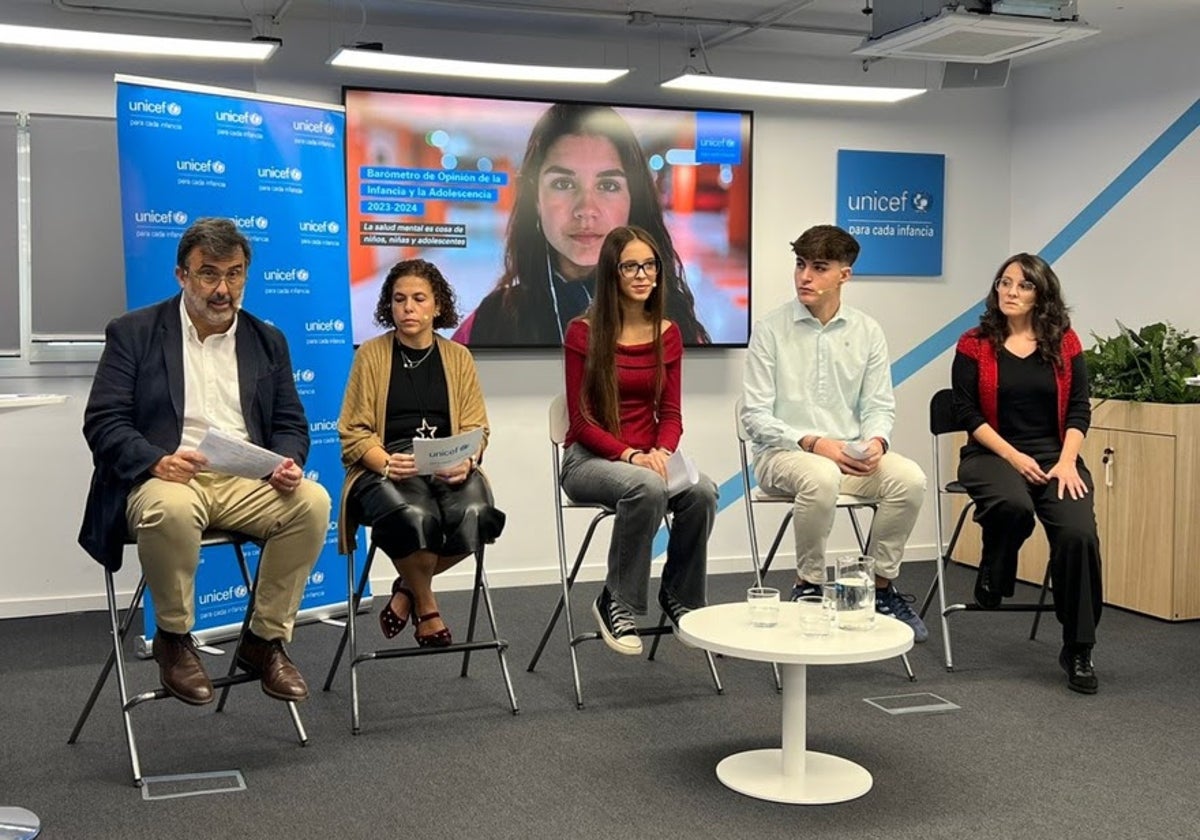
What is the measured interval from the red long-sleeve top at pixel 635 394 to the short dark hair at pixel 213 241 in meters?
1.17

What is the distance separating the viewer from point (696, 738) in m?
4.03

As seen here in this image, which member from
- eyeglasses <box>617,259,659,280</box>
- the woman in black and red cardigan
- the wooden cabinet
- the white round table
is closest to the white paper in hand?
the woman in black and red cardigan

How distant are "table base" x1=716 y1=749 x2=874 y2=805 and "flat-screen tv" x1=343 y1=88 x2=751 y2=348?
3.08 meters

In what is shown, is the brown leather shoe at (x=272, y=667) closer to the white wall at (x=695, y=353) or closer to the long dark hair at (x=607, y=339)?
the long dark hair at (x=607, y=339)

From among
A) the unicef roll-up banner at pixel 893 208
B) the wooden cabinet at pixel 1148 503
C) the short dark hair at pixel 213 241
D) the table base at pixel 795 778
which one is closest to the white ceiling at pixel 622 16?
the unicef roll-up banner at pixel 893 208

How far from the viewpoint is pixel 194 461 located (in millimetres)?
3709

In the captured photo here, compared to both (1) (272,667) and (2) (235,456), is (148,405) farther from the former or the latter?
(1) (272,667)

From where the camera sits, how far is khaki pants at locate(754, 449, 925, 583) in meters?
4.57

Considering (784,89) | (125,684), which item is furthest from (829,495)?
(784,89)

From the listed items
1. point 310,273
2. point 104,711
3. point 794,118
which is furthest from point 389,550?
point 794,118

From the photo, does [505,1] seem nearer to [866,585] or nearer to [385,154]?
[385,154]

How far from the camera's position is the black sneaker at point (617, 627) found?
14.0 feet

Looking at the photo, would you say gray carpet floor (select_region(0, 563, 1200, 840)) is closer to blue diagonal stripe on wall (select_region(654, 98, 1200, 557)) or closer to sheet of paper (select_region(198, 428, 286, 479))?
sheet of paper (select_region(198, 428, 286, 479))

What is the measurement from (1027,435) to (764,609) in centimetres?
180
